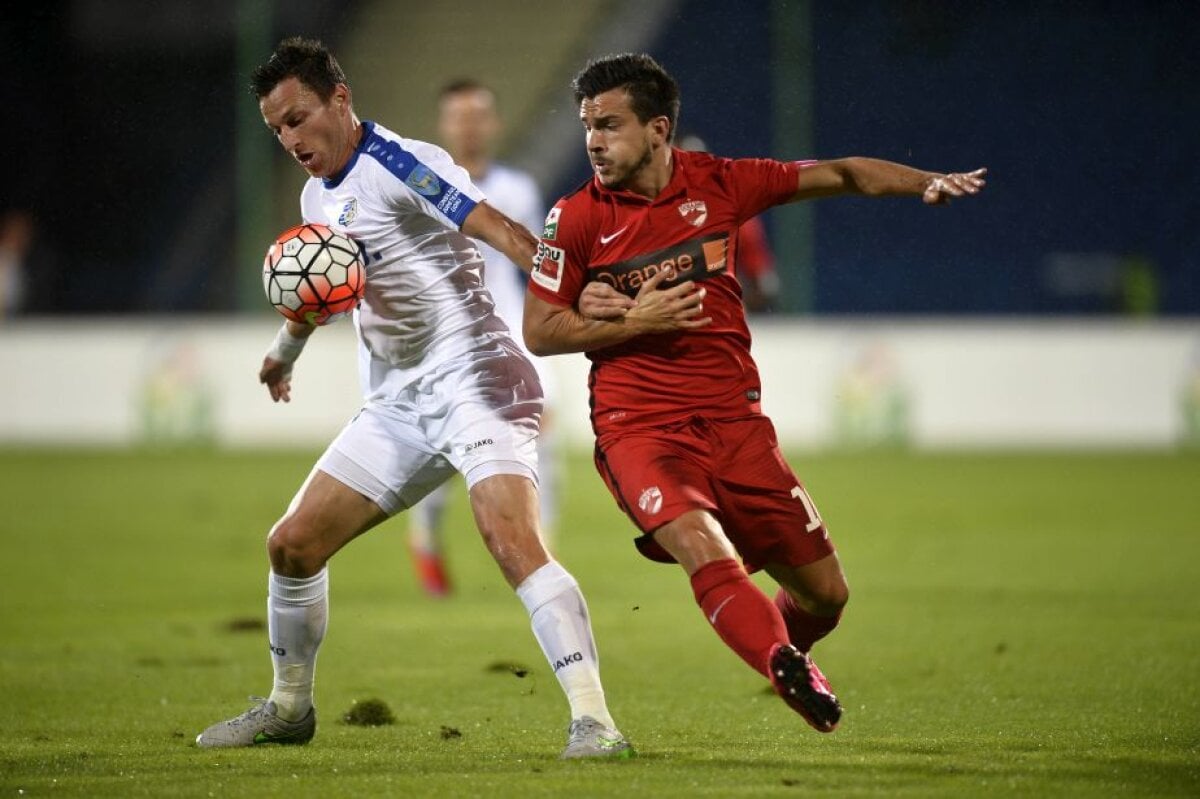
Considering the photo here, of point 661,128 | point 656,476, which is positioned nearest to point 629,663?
point 656,476

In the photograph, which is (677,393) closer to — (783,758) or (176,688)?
(783,758)

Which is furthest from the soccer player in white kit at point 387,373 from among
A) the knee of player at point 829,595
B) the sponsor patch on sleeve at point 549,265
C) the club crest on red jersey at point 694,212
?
the knee of player at point 829,595

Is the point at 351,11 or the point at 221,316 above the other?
the point at 351,11

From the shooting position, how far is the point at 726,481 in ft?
19.1

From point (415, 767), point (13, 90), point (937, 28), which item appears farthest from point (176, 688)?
point (13, 90)

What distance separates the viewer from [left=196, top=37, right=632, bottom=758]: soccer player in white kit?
5.98 meters

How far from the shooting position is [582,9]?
27.9 metres

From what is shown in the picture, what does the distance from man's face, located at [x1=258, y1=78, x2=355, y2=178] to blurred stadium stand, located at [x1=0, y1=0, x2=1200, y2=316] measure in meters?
17.3

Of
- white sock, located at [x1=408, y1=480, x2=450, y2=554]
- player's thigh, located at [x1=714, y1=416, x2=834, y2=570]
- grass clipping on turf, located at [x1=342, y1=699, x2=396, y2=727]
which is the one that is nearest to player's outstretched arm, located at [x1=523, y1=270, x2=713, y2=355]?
player's thigh, located at [x1=714, y1=416, x2=834, y2=570]

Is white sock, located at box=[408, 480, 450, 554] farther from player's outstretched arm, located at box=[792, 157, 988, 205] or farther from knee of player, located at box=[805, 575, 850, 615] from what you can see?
player's outstretched arm, located at box=[792, 157, 988, 205]

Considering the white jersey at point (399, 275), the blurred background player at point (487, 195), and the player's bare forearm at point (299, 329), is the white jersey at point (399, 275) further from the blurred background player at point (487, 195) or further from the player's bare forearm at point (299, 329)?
the blurred background player at point (487, 195)

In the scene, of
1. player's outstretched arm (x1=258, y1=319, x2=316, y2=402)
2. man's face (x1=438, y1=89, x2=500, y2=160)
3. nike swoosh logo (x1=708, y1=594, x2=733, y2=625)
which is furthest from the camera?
man's face (x1=438, y1=89, x2=500, y2=160)

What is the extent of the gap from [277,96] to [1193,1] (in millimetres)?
20590

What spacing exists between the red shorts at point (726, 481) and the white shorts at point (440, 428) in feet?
1.11
